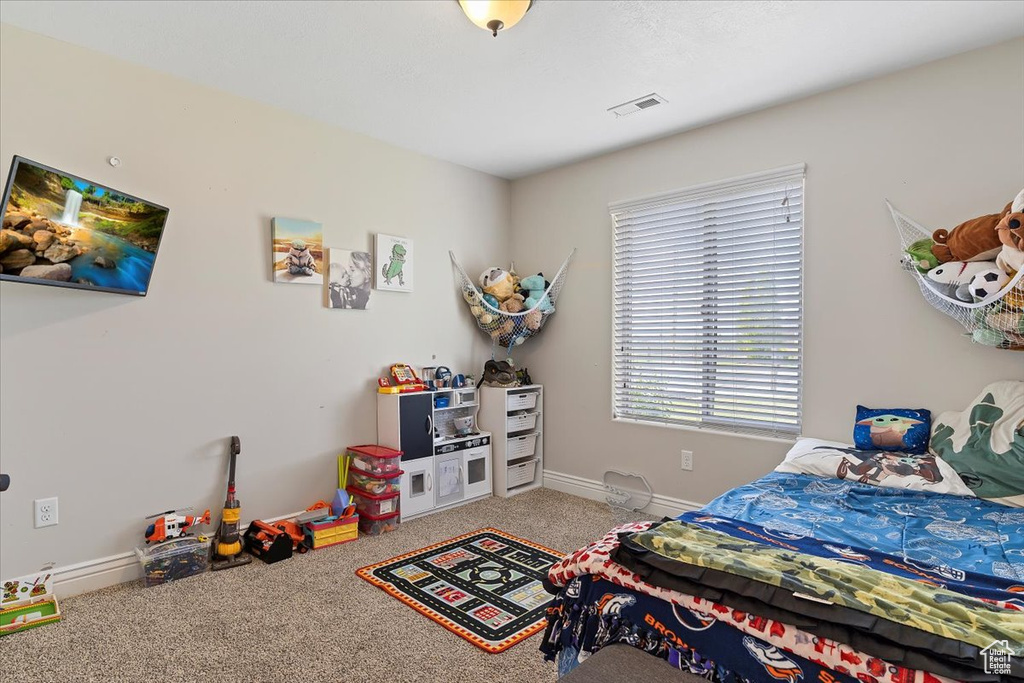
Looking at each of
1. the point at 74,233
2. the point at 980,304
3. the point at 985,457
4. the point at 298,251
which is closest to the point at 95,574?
the point at 74,233

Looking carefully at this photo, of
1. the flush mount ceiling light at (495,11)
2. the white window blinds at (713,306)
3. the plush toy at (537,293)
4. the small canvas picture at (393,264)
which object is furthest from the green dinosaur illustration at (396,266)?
the flush mount ceiling light at (495,11)

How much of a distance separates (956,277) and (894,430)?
0.74 meters

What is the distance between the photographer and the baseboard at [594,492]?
11.3ft

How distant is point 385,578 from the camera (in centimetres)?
260

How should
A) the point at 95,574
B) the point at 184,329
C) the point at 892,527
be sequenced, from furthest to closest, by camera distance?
the point at 184,329 → the point at 95,574 → the point at 892,527

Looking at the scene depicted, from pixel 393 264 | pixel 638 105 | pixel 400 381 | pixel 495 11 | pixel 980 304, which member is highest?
pixel 638 105

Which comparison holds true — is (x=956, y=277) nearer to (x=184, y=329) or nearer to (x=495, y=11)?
(x=495, y=11)

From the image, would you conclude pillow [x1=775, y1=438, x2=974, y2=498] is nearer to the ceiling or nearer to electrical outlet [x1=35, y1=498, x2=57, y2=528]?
the ceiling

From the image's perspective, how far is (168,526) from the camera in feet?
8.63

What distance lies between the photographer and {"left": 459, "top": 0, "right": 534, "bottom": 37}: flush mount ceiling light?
6.41ft

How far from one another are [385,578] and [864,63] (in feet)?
11.2

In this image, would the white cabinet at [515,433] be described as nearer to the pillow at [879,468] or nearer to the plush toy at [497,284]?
the plush toy at [497,284]

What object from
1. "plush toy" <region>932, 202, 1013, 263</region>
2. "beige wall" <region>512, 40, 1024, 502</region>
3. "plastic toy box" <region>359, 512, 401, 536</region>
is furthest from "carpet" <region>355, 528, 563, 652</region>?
"plush toy" <region>932, 202, 1013, 263</region>

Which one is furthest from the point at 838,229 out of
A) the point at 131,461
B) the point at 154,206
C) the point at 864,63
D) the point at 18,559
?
the point at 18,559
